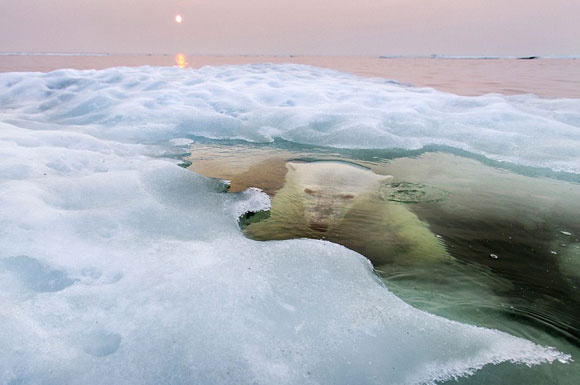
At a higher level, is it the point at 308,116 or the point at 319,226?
the point at 308,116

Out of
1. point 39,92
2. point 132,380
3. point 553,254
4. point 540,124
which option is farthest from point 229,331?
point 39,92

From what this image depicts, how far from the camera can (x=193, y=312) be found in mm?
1838

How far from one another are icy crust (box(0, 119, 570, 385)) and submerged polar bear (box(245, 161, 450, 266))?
0.38 meters

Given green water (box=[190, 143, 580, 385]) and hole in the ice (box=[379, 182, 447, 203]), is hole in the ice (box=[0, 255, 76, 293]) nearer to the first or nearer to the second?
green water (box=[190, 143, 580, 385])

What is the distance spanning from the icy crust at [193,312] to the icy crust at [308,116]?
3571mm

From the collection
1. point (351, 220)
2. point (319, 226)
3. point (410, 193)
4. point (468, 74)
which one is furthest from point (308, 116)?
point (468, 74)

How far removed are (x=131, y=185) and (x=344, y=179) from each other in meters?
2.31

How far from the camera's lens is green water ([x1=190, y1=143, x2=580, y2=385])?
6.92ft

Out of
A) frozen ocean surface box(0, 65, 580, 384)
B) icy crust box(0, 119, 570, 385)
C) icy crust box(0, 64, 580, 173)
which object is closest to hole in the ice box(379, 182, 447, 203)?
frozen ocean surface box(0, 65, 580, 384)

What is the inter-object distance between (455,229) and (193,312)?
2344mm

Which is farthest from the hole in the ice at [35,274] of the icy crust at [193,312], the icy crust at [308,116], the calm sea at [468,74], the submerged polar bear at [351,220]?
the calm sea at [468,74]

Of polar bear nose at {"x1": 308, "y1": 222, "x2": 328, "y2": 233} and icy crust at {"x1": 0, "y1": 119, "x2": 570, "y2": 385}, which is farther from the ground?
icy crust at {"x1": 0, "y1": 119, "x2": 570, "y2": 385}

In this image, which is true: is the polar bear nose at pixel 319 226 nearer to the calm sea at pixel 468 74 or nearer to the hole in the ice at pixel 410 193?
the hole in the ice at pixel 410 193

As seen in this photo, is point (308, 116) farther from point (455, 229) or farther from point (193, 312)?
point (193, 312)
